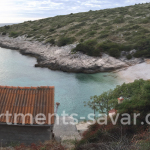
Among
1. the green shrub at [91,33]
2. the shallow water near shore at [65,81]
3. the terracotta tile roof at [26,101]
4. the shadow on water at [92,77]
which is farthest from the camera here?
the green shrub at [91,33]

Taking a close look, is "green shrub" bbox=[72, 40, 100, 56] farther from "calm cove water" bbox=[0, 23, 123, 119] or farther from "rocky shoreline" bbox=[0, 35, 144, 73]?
"calm cove water" bbox=[0, 23, 123, 119]

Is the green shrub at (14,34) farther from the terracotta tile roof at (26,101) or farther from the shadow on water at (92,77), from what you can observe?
the terracotta tile roof at (26,101)

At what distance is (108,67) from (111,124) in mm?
26220

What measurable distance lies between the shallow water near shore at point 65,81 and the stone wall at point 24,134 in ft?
30.7

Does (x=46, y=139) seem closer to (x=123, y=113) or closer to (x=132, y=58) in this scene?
(x=123, y=113)

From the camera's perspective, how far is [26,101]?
10711 mm

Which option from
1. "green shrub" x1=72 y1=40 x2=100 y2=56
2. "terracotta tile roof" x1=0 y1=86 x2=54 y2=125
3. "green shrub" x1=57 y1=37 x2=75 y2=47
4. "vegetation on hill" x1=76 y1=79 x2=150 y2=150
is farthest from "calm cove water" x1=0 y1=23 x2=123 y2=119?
"terracotta tile roof" x1=0 y1=86 x2=54 y2=125

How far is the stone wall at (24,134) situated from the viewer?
10469 millimetres

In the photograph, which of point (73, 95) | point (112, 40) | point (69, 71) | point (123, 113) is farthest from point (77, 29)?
point (123, 113)

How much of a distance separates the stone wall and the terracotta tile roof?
0.66 m

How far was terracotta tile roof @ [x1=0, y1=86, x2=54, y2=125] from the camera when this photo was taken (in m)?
10.3

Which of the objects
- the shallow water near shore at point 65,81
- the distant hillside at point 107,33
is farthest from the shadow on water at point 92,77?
the distant hillside at point 107,33

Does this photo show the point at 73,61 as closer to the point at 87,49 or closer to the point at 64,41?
the point at 87,49

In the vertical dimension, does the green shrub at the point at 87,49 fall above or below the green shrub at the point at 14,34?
below
